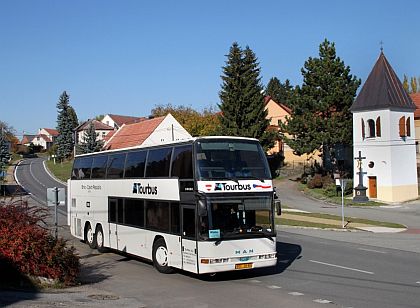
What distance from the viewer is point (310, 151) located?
5294cm

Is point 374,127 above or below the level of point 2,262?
above

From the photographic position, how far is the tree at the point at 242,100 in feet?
191

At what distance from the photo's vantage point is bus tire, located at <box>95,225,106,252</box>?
1984 cm

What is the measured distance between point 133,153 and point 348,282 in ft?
26.7

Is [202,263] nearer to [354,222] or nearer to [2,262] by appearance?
[2,262]

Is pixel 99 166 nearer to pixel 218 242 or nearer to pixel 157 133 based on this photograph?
pixel 218 242

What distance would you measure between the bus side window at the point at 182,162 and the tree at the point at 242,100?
43.3 meters

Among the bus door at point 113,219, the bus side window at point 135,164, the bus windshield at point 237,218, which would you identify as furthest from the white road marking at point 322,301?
the bus door at point 113,219

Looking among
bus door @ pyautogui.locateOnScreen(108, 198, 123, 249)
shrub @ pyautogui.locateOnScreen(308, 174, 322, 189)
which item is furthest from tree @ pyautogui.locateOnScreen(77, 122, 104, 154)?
bus door @ pyautogui.locateOnScreen(108, 198, 123, 249)

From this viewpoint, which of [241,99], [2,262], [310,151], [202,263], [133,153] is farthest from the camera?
[241,99]

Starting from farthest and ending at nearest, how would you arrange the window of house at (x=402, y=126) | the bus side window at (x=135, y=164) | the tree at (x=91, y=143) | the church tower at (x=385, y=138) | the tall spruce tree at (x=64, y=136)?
1. the tall spruce tree at (x=64, y=136)
2. the tree at (x=91, y=143)
3. the window of house at (x=402, y=126)
4. the church tower at (x=385, y=138)
5. the bus side window at (x=135, y=164)

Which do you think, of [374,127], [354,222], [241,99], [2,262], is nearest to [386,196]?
[374,127]

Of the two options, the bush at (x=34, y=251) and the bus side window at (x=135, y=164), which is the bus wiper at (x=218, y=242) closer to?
the bush at (x=34, y=251)

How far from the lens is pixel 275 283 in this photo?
13.3 m
